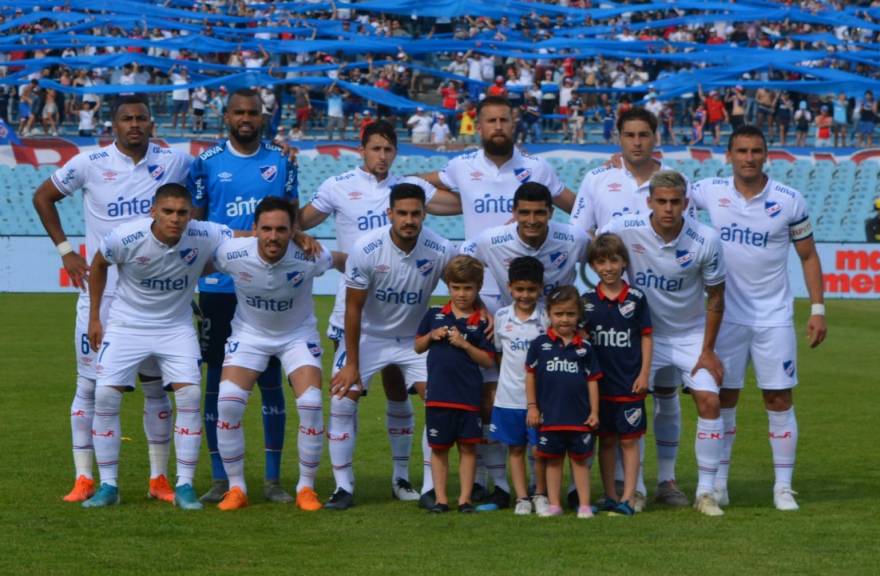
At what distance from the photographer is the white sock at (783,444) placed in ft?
31.2

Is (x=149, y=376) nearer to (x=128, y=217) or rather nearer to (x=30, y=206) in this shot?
(x=128, y=217)

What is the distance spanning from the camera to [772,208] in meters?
9.42

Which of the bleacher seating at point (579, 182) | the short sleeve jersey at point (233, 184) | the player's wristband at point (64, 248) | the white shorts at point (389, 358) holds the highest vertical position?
the short sleeve jersey at point (233, 184)

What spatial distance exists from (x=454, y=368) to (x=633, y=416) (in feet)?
3.86

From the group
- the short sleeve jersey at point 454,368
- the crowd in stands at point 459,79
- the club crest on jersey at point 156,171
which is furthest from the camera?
the crowd in stands at point 459,79

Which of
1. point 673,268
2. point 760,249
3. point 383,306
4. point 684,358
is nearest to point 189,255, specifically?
point 383,306

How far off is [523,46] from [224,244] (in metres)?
30.2

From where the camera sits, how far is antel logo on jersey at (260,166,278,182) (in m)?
9.81

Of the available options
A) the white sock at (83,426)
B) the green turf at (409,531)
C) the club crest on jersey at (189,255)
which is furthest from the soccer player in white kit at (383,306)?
the white sock at (83,426)

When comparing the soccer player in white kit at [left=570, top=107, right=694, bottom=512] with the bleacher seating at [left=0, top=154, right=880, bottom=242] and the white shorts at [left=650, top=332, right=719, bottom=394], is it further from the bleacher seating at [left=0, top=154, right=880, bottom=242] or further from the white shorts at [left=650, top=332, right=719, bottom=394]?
the bleacher seating at [left=0, top=154, right=880, bottom=242]

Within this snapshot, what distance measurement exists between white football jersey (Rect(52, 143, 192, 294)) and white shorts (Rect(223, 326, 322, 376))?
1096 mm

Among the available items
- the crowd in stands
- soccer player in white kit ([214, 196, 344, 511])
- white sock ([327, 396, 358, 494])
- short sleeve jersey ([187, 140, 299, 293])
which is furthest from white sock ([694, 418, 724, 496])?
the crowd in stands

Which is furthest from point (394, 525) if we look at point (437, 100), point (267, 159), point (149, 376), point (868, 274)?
point (437, 100)

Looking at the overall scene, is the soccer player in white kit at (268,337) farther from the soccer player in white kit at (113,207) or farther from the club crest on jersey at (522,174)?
the club crest on jersey at (522,174)
